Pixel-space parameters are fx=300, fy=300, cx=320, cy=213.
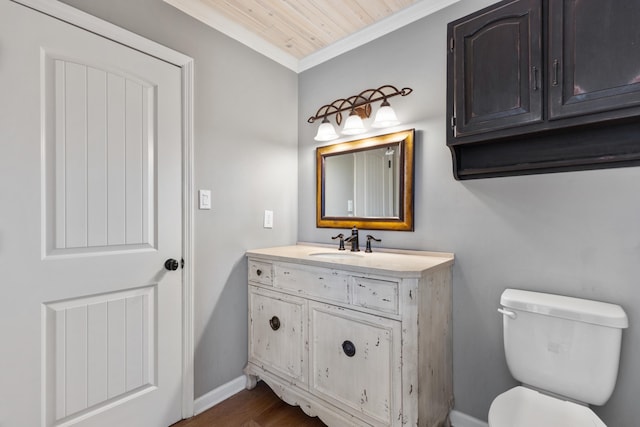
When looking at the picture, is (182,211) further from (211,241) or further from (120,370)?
(120,370)

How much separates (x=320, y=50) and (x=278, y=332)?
6.50 feet

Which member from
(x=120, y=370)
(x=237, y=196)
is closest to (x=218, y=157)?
(x=237, y=196)

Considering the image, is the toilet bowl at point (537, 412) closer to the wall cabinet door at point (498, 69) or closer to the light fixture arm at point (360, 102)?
the wall cabinet door at point (498, 69)

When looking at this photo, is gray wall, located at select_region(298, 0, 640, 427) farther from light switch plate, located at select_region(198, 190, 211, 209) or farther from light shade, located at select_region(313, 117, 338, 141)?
light switch plate, located at select_region(198, 190, 211, 209)

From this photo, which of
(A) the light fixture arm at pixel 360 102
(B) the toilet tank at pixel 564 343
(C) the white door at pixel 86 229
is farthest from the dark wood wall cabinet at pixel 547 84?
(C) the white door at pixel 86 229

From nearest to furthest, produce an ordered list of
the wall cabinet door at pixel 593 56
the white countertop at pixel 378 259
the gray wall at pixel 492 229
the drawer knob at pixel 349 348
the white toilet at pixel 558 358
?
the wall cabinet door at pixel 593 56, the white toilet at pixel 558 358, the gray wall at pixel 492 229, the white countertop at pixel 378 259, the drawer knob at pixel 349 348

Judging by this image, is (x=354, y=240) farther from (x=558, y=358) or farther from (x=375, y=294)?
(x=558, y=358)

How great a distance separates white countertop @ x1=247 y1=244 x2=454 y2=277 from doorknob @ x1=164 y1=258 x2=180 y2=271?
462mm

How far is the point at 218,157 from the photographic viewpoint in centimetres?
188

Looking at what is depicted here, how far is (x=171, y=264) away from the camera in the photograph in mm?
1644

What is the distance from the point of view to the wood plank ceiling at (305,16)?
1.72 m

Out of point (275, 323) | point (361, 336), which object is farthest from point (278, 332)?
point (361, 336)

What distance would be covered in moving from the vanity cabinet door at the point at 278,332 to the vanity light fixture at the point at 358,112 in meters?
1.14

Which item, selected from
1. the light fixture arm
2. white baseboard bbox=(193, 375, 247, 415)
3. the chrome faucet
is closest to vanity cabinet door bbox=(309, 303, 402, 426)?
the chrome faucet
